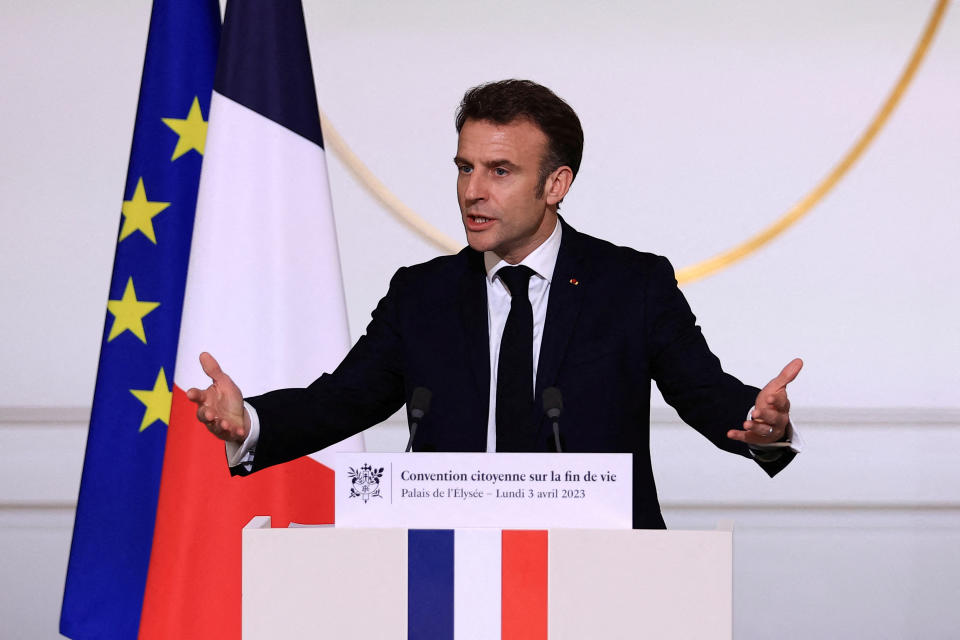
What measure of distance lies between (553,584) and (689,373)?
70 centimetres

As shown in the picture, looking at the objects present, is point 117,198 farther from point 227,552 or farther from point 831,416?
point 831,416

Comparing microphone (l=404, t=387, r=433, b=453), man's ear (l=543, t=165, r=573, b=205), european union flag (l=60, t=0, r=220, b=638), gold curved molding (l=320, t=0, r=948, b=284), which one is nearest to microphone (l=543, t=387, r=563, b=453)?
microphone (l=404, t=387, r=433, b=453)

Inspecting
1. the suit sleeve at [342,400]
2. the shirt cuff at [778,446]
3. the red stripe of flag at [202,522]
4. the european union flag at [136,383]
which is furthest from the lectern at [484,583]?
the european union flag at [136,383]

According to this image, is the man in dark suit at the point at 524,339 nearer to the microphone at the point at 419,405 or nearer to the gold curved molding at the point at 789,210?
the microphone at the point at 419,405

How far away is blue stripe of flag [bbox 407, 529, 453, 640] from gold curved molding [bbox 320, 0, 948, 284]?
8.39 feet

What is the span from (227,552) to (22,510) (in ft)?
7.21

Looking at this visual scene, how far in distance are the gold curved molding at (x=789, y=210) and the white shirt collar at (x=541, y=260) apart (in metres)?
1.78

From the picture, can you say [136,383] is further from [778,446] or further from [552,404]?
[778,446]

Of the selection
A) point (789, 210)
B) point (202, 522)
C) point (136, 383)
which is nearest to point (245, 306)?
point (136, 383)

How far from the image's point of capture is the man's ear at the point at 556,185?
2.13 metres

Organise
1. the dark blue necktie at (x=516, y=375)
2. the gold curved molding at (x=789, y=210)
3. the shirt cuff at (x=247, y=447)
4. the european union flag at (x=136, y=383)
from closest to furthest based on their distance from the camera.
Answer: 1. the shirt cuff at (x=247, y=447)
2. the dark blue necktie at (x=516, y=375)
3. the european union flag at (x=136, y=383)
4. the gold curved molding at (x=789, y=210)

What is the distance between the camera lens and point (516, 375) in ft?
6.62

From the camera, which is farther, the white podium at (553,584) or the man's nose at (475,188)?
the man's nose at (475,188)

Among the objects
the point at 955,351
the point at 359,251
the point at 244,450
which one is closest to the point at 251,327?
the point at 244,450
